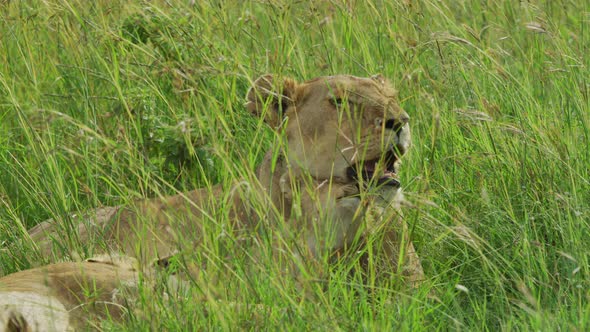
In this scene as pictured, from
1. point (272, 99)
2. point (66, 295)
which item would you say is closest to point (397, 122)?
point (272, 99)

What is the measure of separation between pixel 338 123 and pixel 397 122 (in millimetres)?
213

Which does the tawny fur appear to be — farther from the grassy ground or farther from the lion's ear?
the grassy ground

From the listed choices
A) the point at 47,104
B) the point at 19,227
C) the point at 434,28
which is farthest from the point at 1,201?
the point at 434,28

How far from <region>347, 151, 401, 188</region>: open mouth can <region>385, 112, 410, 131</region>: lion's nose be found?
3.6 inches

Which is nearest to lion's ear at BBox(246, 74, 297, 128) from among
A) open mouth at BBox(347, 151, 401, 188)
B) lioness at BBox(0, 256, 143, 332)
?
open mouth at BBox(347, 151, 401, 188)

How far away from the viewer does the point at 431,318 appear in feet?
12.2

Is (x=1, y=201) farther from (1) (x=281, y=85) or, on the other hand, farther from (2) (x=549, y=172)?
(2) (x=549, y=172)

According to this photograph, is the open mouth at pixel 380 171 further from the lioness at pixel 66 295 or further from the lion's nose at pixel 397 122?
the lioness at pixel 66 295

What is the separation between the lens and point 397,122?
4102mm

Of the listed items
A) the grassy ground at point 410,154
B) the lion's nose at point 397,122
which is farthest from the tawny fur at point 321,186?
the grassy ground at point 410,154

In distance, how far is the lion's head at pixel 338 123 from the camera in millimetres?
4105

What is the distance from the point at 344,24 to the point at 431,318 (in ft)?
6.76

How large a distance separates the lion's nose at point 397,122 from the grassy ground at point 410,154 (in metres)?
0.07

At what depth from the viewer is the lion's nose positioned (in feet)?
13.4
